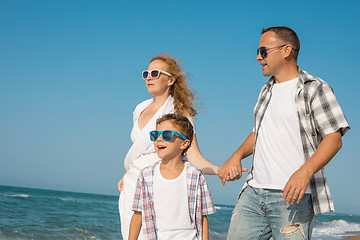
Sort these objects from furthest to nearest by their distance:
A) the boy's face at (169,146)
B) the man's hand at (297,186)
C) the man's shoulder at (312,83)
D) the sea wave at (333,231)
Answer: the sea wave at (333,231) → the boy's face at (169,146) → the man's shoulder at (312,83) → the man's hand at (297,186)

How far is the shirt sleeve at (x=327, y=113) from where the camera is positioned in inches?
109

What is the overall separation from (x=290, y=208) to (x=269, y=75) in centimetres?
106

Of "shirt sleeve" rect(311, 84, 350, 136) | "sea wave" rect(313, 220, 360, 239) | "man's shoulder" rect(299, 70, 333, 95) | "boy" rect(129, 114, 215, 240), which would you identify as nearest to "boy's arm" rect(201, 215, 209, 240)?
"boy" rect(129, 114, 215, 240)

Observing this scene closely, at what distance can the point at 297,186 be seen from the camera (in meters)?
2.62

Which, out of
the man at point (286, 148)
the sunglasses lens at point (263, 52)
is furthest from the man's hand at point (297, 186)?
the sunglasses lens at point (263, 52)

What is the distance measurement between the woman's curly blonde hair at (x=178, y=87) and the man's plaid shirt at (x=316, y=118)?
4.21 ft

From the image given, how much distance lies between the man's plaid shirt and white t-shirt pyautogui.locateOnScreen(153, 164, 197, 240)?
0.90 metres

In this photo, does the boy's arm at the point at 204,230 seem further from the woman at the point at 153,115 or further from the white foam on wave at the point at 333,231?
the white foam on wave at the point at 333,231

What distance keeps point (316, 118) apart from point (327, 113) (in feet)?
0.28

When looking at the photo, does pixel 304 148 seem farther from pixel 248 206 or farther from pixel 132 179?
pixel 132 179

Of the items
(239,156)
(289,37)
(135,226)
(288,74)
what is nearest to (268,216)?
(239,156)

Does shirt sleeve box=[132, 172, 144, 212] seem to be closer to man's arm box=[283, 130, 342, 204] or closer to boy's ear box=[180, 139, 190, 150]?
boy's ear box=[180, 139, 190, 150]

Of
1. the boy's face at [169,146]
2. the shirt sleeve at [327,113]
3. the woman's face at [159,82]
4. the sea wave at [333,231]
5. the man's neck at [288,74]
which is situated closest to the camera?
the shirt sleeve at [327,113]

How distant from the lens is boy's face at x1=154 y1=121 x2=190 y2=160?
3.04 metres
